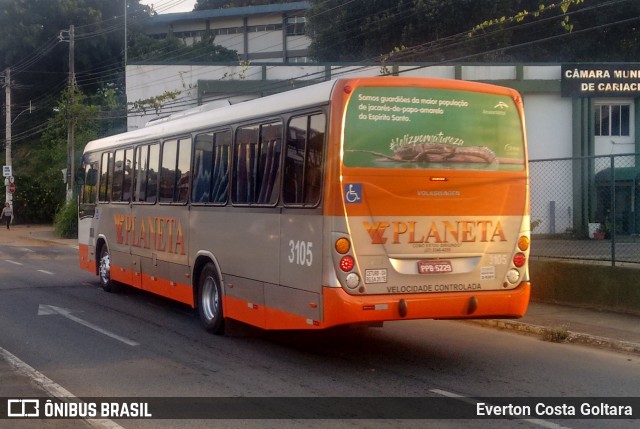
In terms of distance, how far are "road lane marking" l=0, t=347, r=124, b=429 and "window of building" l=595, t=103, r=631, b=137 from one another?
1181 inches

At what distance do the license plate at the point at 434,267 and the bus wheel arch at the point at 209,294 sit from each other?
337 centimetres

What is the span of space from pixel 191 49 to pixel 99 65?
23.6 ft

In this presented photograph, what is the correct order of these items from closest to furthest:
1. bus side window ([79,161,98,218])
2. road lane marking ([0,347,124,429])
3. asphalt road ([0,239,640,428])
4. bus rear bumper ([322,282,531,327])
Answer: road lane marking ([0,347,124,429])
asphalt road ([0,239,640,428])
bus rear bumper ([322,282,531,327])
bus side window ([79,161,98,218])

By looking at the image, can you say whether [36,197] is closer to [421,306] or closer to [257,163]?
[257,163]

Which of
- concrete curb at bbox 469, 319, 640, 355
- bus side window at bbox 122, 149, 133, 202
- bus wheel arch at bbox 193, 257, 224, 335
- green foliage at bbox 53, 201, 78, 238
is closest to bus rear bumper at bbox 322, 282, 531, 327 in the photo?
concrete curb at bbox 469, 319, 640, 355

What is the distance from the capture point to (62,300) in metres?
15.6

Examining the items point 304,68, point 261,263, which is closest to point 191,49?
point 304,68

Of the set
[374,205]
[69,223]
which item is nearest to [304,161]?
[374,205]

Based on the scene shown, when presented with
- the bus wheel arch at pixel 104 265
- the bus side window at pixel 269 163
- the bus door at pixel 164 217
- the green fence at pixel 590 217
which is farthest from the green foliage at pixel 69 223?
the bus side window at pixel 269 163

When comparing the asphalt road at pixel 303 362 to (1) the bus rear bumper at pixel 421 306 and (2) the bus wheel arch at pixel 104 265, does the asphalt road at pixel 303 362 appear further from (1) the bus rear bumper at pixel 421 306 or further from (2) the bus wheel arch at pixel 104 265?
(2) the bus wheel arch at pixel 104 265

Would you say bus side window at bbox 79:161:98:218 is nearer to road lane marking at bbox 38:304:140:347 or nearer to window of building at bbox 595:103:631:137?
road lane marking at bbox 38:304:140:347

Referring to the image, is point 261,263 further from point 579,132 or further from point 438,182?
point 579,132

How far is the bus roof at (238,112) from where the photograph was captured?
920cm

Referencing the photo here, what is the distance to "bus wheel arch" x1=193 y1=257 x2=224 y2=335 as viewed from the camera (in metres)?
11.5
